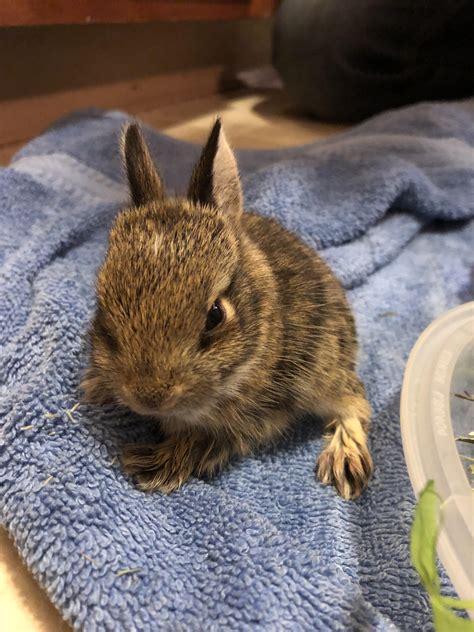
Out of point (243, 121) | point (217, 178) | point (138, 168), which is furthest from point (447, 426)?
point (243, 121)

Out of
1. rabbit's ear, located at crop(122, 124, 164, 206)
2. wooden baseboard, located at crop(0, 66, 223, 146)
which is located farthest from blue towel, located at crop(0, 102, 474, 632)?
wooden baseboard, located at crop(0, 66, 223, 146)

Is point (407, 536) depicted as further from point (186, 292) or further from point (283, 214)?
point (283, 214)

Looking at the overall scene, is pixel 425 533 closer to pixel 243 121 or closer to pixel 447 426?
pixel 447 426

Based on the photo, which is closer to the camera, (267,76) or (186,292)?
(186,292)

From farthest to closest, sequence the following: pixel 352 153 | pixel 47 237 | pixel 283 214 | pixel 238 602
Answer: pixel 352 153, pixel 283 214, pixel 47 237, pixel 238 602

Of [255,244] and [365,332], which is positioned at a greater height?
[255,244]

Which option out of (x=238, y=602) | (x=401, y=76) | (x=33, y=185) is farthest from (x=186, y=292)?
(x=401, y=76)
